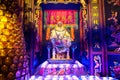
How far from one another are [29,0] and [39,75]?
7.29 feet

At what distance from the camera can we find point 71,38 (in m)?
6.07

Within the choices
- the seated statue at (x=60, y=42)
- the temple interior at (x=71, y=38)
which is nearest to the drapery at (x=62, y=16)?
→ the temple interior at (x=71, y=38)

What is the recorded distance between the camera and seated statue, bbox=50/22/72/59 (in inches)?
232

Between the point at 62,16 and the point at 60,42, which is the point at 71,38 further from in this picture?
the point at 62,16

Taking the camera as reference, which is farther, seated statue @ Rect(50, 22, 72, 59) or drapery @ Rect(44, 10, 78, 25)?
drapery @ Rect(44, 10, 78, 25)

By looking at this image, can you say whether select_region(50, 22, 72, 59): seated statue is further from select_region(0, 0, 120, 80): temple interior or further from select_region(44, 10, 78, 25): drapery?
select_region(44, 10, 78, 25): drapery

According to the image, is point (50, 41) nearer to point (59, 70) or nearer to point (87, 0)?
point (59, 70)

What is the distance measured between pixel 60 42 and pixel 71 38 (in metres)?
0.42

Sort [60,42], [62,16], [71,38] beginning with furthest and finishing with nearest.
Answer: [62,16] < [71,38] < [60,42]

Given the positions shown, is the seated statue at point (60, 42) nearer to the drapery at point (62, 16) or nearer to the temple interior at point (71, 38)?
the temple interior at point (71, 38)

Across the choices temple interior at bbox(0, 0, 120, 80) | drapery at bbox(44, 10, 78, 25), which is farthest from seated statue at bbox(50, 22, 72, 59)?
drapery at bbox(44, 10, 78, 25)

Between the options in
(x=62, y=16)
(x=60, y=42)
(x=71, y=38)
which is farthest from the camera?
(x=62, y=16)

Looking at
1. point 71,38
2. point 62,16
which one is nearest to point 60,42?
point 71,38

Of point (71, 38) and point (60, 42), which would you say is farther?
point (71, 38)
